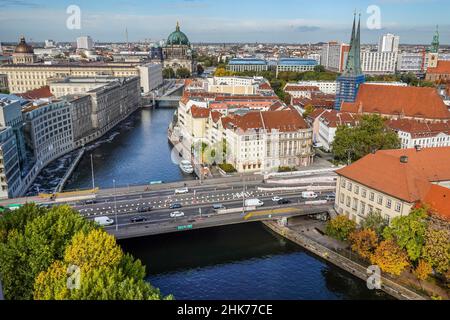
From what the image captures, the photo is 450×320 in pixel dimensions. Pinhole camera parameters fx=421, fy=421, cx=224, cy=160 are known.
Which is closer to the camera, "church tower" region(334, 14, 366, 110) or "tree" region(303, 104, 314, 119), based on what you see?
"church tower" region(334, 14, 366, 110)

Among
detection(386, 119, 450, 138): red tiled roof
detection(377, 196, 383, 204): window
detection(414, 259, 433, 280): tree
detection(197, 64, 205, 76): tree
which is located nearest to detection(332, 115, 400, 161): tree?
detection(386, 119, 450, 138): red tiled roof

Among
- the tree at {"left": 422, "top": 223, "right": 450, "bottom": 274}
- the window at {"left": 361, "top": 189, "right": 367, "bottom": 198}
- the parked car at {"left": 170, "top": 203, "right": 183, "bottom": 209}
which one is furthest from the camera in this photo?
the parked car at {"left": 170, "top": 203, "right": 183, "bottom": 209}

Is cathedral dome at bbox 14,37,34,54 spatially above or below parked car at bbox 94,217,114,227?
above

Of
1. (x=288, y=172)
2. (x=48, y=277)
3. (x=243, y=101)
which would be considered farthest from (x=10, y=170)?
(x=243, y=101)

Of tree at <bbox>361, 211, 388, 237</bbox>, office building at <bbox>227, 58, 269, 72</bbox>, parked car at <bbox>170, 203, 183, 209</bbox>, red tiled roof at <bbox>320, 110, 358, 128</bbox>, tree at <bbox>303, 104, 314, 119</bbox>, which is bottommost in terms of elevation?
parked car at <bbox>170, 203, 183, 209</bbox>

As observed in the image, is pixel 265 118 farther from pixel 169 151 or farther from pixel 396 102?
pixel 396 102

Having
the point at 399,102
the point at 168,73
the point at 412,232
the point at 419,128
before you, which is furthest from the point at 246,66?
the point at 412,232

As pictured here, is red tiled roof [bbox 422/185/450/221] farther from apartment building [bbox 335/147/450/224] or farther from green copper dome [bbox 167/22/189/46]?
green copper dome [bbox 167/22/189/46]
